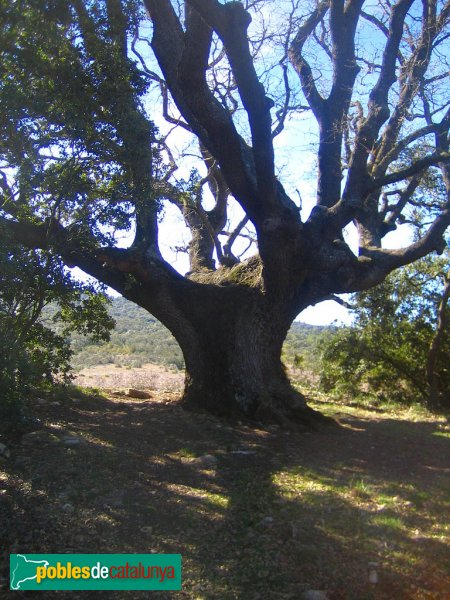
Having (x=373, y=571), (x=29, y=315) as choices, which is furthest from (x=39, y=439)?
(x=373, y=571)

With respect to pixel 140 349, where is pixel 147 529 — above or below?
below

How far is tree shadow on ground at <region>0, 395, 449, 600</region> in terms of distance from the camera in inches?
139

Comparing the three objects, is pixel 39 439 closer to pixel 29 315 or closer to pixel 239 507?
pixel 29 315

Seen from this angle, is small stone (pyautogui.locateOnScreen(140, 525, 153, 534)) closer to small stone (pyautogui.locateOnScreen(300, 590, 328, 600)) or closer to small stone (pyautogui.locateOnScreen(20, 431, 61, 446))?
small stone (pyautogui.locateOnScreen(300, 590, 328, 600))

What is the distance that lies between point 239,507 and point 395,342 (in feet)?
31.4

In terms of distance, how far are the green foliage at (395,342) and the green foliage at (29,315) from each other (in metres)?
7.67

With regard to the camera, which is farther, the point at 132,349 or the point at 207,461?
the point at 132,349

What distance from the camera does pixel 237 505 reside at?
4.69 metres

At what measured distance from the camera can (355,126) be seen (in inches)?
367

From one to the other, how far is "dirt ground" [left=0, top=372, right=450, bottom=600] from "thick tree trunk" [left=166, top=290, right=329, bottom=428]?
0.67 metres

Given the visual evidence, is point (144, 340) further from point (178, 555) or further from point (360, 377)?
point (178, 555)

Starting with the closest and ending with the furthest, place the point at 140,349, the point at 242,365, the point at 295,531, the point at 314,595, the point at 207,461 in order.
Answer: the point at 314,595 → the point at 295,531 → the point at 207,461 → the point at 242,365 → the point at 140,349

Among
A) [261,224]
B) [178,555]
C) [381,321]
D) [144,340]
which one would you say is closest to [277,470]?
[178,555]

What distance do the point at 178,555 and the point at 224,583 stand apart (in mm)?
417
